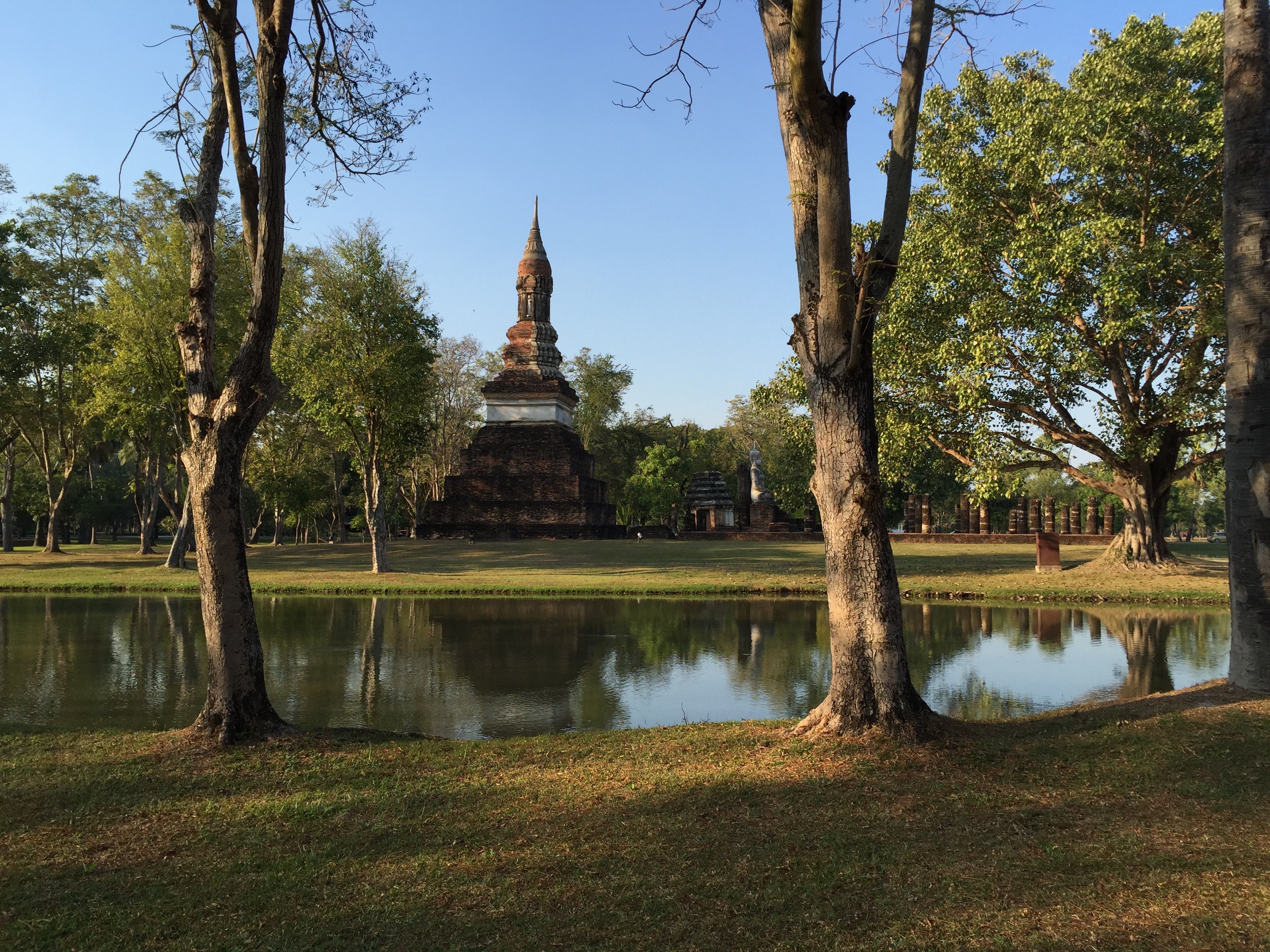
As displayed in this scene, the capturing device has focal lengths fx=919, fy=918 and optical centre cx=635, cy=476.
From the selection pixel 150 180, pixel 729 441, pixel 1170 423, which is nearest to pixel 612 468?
pixel 729 441

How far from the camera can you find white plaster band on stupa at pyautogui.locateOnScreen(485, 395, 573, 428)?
3669cm

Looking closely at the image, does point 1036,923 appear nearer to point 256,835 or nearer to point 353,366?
point 256,835

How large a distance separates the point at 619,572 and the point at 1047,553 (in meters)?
10.5

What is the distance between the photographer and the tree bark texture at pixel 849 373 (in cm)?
587

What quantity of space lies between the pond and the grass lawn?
2.37 meters

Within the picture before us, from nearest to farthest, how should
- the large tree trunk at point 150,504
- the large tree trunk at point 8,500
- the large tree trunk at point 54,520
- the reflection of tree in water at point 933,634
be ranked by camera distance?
the reflection of tree in water at point 933,634
the large tree trunk at point 54,520
the large tree trunk at point 150,504
the large tree trunk at point 8,500

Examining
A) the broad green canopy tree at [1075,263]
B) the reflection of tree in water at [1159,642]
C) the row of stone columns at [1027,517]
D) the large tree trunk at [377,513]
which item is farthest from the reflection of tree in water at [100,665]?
the row of stone columns at [1027,517]

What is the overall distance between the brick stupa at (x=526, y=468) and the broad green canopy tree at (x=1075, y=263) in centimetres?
1732

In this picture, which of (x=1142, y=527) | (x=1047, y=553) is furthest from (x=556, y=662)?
(x=1047, y=553)

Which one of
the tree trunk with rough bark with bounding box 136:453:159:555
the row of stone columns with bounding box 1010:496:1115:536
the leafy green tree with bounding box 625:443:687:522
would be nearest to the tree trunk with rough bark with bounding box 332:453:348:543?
the tree trunk with rough bark with bounding box 136:453:159:555

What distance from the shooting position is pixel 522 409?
121ft

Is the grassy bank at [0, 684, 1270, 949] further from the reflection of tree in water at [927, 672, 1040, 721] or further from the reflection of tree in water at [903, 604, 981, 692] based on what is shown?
the reflection of tree in water at [903, 604, 981, 692]

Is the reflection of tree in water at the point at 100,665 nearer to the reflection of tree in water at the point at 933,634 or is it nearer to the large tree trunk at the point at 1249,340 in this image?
the reflection of tree in water at the point at 933,634

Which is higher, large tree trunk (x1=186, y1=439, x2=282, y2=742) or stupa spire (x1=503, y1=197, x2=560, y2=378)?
stupa spire (x1=503, y1=197, x2=560, y2=378)
